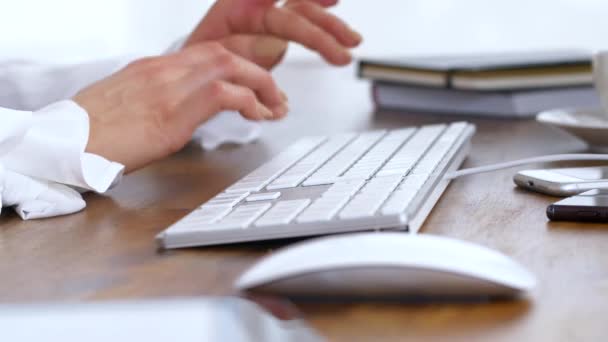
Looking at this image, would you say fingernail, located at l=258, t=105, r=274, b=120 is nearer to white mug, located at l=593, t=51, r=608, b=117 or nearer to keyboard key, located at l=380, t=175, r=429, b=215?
keyboard key, located at l=380, t=175, r=429, b=215

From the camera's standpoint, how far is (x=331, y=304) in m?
0.50

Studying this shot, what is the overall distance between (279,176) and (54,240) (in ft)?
0.70

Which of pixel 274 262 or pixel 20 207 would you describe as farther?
pixel 20 207

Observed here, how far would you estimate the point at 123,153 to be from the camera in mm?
903

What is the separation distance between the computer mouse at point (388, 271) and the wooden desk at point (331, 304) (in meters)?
A: 0.01

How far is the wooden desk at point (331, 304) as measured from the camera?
471mm

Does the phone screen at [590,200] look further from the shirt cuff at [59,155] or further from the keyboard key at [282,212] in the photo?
the shirt cuff at [59,155]

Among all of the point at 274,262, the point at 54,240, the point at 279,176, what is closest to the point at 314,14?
the point at 279,176

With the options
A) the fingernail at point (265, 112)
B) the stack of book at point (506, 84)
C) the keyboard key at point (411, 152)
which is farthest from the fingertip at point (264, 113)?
the stack of book at point (506, 84)

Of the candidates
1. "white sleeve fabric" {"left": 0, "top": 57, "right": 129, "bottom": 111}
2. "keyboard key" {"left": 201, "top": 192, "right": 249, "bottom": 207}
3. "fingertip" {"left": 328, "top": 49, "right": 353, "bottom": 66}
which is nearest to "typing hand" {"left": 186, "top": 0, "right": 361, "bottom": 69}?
"fingertip" {"left": 328, "top": 49, "right": 353, "bottom": 66}

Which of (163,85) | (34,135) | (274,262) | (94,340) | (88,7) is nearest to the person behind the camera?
(94,340)

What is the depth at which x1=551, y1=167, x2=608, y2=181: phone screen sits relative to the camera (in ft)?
2.57

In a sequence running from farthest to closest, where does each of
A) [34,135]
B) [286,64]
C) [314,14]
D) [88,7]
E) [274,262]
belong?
[286,64], [88,7], [314,14], [34,135], [274,262]

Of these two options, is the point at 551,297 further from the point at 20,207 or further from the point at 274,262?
the point at 20,207
